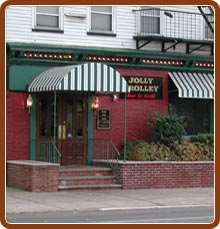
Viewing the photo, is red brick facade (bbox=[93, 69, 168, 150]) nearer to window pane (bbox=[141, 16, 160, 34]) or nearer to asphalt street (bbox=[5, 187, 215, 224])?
window pane (bbox=[141, 16, 160, 34])

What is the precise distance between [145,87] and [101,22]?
2678mm

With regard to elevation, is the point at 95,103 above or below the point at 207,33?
below

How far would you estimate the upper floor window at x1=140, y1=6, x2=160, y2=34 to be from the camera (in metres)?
22.7

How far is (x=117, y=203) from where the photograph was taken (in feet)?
56.0

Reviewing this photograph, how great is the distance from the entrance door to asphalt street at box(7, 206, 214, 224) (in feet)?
19.7

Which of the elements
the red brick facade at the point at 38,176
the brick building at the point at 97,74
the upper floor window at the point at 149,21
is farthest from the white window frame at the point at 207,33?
the red brick facade at the point at 38,176

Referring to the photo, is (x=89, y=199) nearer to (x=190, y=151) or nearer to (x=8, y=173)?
(x=8, y=173)

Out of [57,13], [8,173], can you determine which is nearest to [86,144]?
[8,173]

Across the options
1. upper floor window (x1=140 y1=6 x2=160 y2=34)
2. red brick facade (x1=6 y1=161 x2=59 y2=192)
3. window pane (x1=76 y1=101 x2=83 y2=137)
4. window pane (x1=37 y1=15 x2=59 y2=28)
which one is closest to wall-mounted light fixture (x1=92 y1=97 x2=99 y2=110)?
window pane (x1=76 y1=101 x2=83 y2=137)

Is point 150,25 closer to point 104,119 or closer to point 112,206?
point 104,119

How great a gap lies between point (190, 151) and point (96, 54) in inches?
173

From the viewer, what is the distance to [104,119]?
73.1 ft

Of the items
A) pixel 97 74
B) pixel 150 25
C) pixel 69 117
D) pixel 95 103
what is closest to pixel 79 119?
pixel 69 117

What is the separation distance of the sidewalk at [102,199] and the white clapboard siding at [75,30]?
4857 millimetres
